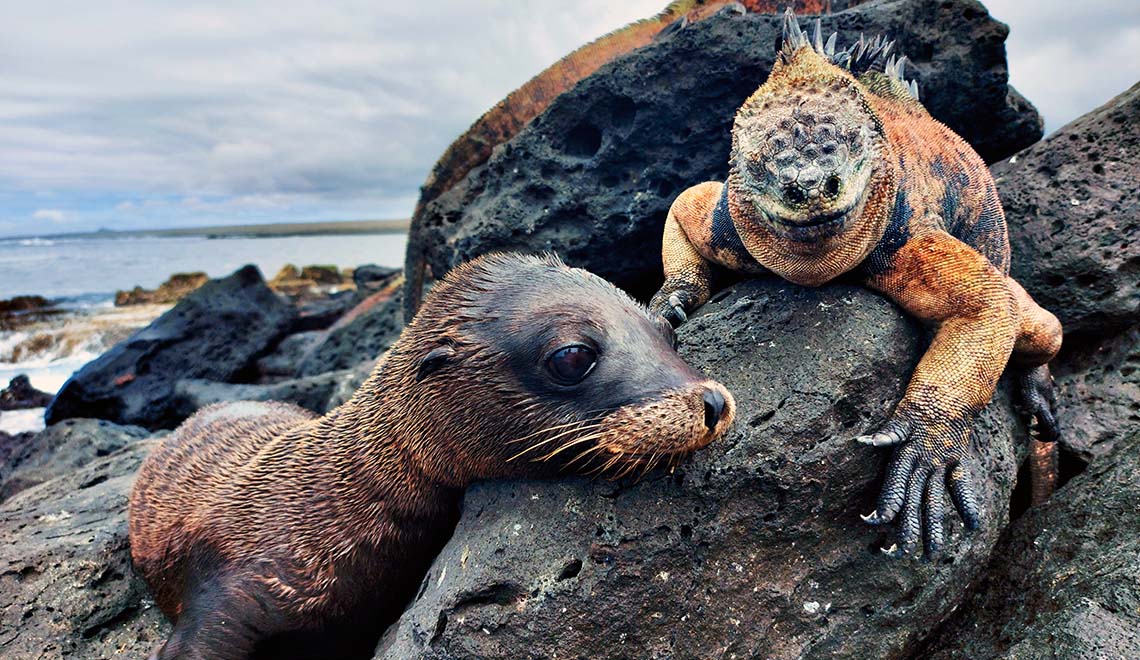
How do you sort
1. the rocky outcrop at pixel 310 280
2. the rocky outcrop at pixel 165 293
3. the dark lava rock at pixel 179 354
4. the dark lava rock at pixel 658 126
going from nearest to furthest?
the dark lava rock at pixel 658 126, the dark lava rock at pixel 179 354, the rocky outcrop at pixel 310 280, the rocky outcrop at pixel 165 293

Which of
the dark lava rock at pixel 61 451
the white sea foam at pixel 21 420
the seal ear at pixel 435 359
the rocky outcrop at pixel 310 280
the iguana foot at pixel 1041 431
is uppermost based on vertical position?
the seal ear at pixel 435 359

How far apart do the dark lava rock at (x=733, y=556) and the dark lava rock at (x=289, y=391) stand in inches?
165

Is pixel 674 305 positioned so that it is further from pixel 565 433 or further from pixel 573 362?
pixel 565 433

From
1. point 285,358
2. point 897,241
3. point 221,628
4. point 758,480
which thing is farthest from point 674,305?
point 285,358

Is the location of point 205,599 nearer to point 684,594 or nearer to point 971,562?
point 684,594

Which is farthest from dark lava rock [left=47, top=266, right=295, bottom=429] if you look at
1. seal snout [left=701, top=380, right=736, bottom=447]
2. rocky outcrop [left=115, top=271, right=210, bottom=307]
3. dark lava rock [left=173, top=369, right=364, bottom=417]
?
rocky outcrop [left=115, top=271, right=210, bottom=307]

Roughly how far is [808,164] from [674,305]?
4.27ft

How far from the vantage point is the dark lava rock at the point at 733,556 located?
287 centimetres

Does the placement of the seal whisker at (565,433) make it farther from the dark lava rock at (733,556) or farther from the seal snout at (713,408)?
the seal snout at (713,408)

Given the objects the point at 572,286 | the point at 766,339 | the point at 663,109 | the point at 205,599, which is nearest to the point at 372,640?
the point at 205,599

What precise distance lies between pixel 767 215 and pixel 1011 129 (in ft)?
11.6

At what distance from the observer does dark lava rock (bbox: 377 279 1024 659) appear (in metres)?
2.87

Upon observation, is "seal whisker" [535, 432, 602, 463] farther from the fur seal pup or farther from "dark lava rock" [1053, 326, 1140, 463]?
"dark lava rock" [1053, 326, 1140, 463]

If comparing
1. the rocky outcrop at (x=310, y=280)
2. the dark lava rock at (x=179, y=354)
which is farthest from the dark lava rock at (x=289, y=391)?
the rocky outcrop at (x=310, y=280)
